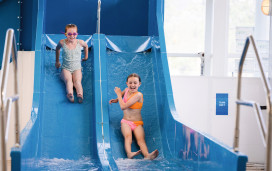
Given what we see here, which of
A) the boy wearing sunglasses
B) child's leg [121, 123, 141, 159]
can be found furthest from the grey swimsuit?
child's leg [121, 123, 141, 159]

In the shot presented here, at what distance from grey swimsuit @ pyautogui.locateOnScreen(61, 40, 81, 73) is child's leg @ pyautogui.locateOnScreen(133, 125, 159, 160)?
3.65ft

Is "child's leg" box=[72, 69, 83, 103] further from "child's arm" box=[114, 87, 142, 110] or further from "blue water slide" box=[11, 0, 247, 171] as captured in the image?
"child's arm" box=[114, 87, 142, 110]

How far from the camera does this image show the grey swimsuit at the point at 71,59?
15.3 ft

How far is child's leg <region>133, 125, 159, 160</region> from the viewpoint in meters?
3.89

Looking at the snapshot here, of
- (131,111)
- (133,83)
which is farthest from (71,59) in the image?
(131,111)

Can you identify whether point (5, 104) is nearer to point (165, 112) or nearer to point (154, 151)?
point (154, 151)

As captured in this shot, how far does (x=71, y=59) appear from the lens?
4699 mm

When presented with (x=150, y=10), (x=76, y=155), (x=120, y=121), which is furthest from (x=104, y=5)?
(x=76, y=155)

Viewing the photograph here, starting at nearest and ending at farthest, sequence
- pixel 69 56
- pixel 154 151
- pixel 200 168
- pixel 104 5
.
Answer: pixel 200 168
pixel 154 151
pixel 69 56
pixel 104 5

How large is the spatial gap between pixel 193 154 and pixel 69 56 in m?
2.03

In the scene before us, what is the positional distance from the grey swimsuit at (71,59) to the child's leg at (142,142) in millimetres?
1111

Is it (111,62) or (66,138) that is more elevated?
(111,62)

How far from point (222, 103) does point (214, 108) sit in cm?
14

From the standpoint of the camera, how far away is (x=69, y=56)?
185 inches
